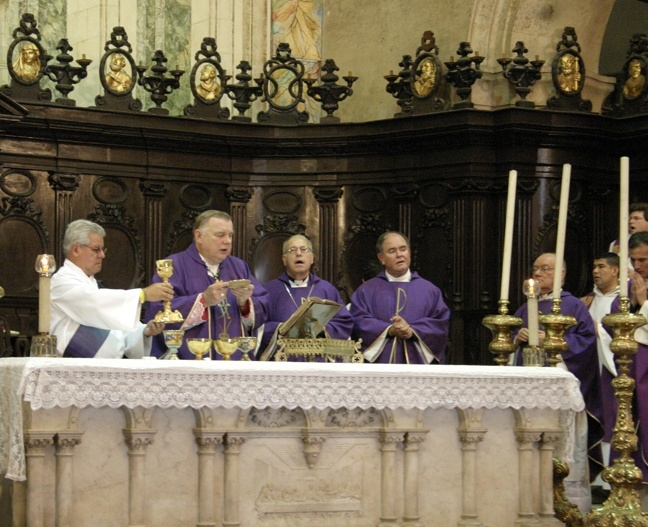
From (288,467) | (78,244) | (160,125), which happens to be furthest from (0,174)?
(288,467)

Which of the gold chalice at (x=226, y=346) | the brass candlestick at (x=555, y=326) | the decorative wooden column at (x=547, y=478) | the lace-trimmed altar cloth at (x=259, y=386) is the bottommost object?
the decorative wooden column at (x=547, y=478)

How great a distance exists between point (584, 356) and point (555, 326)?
7.30 feet

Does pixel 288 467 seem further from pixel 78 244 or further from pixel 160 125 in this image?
pixel 160 125

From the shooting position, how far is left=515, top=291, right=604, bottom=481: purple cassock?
9570 millimetres

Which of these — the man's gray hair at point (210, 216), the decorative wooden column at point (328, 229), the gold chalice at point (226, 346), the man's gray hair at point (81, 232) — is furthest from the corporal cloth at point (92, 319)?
the decorative wooden column at point (328, 229)

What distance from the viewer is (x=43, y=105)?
11781 millimetres

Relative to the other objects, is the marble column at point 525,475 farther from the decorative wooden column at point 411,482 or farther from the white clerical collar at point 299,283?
the white clerical collar at point 299,283

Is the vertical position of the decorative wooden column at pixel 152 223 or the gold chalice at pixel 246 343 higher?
the decorative wooden column at pixel 152 223

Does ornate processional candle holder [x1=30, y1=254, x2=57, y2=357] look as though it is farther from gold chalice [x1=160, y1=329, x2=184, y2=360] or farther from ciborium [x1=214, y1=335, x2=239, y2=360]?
ciborium [x1=214, y1=335, x2=239, y2=360]

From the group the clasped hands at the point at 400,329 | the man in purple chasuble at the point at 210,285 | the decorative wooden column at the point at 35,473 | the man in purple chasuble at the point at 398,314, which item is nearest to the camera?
the decorative wooden column at the point at 35,473

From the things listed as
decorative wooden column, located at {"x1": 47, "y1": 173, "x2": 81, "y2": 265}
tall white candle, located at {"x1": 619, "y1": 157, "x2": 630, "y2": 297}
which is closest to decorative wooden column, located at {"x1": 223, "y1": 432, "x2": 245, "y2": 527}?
tall white candle, located at {"x1": 619, "y1": 157, "x2": 630, "y2": 297}

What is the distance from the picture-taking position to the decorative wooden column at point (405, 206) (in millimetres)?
12555

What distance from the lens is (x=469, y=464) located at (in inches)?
293

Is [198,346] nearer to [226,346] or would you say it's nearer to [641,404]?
[226,346]
